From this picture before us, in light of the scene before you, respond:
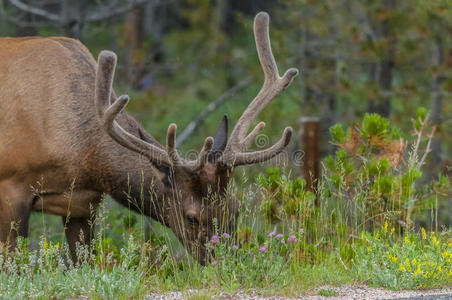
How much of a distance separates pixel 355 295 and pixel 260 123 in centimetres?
187

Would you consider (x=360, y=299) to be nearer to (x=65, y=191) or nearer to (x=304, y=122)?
(x=65, y=191)

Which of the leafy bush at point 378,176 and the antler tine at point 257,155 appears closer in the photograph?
the antler tine at point 257,155

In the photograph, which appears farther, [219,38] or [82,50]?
[219,38]

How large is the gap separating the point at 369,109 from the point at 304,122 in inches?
107

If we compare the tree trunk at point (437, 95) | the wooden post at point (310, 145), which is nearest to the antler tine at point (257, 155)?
the wooden post at point (310, 145)

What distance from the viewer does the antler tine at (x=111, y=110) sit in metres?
5.30

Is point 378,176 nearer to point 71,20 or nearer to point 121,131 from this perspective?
point 121,131

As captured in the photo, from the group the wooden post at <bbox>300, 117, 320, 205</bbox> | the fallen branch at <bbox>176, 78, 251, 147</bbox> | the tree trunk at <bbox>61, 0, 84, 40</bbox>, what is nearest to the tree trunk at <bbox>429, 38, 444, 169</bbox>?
the wooden post at <bbox>300, 117, 320, 205</bbox>

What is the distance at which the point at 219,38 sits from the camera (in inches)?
706

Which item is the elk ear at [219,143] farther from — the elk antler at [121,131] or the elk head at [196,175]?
the elk antler at [121,131]

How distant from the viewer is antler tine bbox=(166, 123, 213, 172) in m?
5.38

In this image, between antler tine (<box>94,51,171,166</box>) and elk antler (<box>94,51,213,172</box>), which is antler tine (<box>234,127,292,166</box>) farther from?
antler tine (<box>94,51,171,166</box>)

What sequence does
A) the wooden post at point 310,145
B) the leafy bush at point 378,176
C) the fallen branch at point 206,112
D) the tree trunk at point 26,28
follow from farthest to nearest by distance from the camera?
the tree trunk at point 26,28 → the fallen branch at point 206,112 → the wooden post at point 310,145 → the leafy bush at point 378,176

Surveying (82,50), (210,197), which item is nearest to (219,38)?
(82,50)
